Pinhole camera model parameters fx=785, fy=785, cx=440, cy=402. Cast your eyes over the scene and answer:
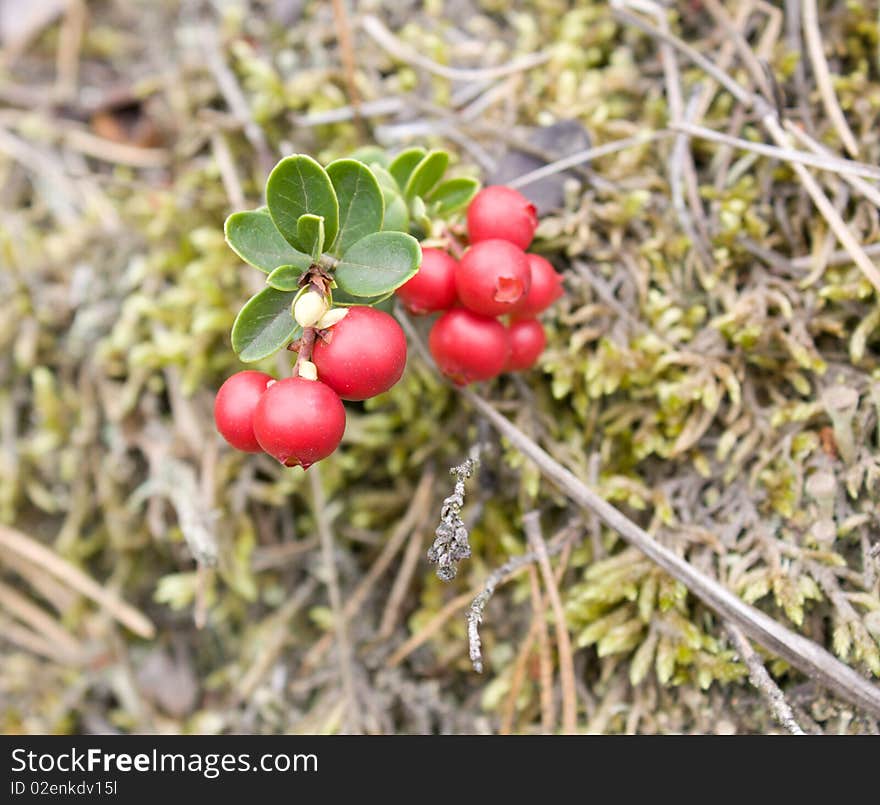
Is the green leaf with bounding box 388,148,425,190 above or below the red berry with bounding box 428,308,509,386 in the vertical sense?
above

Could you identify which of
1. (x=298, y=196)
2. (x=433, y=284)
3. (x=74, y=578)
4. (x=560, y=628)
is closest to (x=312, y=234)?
(x=298, y=196)

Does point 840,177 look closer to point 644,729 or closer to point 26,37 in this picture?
point 644,729

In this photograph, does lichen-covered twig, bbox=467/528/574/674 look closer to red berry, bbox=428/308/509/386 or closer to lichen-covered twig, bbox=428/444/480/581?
lichen-covered twig, bbox=428/444/480/581

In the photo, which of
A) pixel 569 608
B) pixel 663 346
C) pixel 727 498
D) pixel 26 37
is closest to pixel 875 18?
pixel 663 346

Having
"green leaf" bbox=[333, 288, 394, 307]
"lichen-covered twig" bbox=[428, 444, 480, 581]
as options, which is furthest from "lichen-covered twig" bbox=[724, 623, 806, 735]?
"green leaf" bbox=[333, 288, 394, 307]

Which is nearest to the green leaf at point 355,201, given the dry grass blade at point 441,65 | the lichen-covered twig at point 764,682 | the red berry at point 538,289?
the red berry at point 538,289

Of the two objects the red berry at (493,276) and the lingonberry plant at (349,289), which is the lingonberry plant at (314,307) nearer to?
the lingonberry plant at (349,289)
